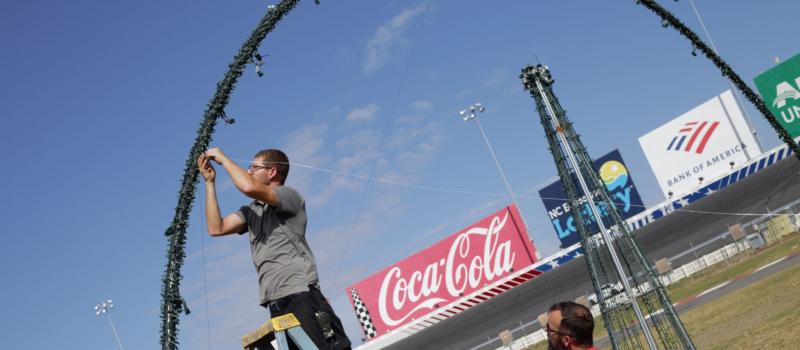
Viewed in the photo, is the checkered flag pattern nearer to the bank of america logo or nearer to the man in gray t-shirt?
the bank of america logo

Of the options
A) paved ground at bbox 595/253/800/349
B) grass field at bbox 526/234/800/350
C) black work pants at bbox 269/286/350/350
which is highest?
black work pants at bbox 269/286/350/350

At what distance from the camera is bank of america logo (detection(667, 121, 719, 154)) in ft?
179

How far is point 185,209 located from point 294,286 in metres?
1.38

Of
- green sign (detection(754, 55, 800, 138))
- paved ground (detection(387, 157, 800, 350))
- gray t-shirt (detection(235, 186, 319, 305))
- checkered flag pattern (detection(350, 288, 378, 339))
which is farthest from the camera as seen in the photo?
checkered flag pattern (detection(350, 288, 378, 339))

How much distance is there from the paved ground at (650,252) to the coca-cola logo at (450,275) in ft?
8.52

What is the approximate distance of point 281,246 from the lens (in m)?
3.86

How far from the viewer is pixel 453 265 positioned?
42000 millimetres

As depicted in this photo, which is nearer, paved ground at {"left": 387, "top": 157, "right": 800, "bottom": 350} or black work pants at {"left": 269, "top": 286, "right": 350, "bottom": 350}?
black work pants at {"left": 269, "top": 286, "right": 350, "bottom": 350}

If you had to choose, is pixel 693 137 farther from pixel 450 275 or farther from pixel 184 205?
pixel 184 205

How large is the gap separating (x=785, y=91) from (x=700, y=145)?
1401 cm

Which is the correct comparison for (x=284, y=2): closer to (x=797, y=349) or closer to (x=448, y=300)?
(x=797, y=349)

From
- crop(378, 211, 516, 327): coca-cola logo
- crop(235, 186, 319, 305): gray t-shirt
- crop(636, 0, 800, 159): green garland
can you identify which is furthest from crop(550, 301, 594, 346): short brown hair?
crop(378, 211, 516, 327): coca-cola logo

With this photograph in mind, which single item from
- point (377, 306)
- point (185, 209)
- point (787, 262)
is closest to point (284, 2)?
point (185, 209)

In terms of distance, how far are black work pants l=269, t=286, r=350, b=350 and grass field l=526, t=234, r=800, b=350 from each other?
30.6 feet
